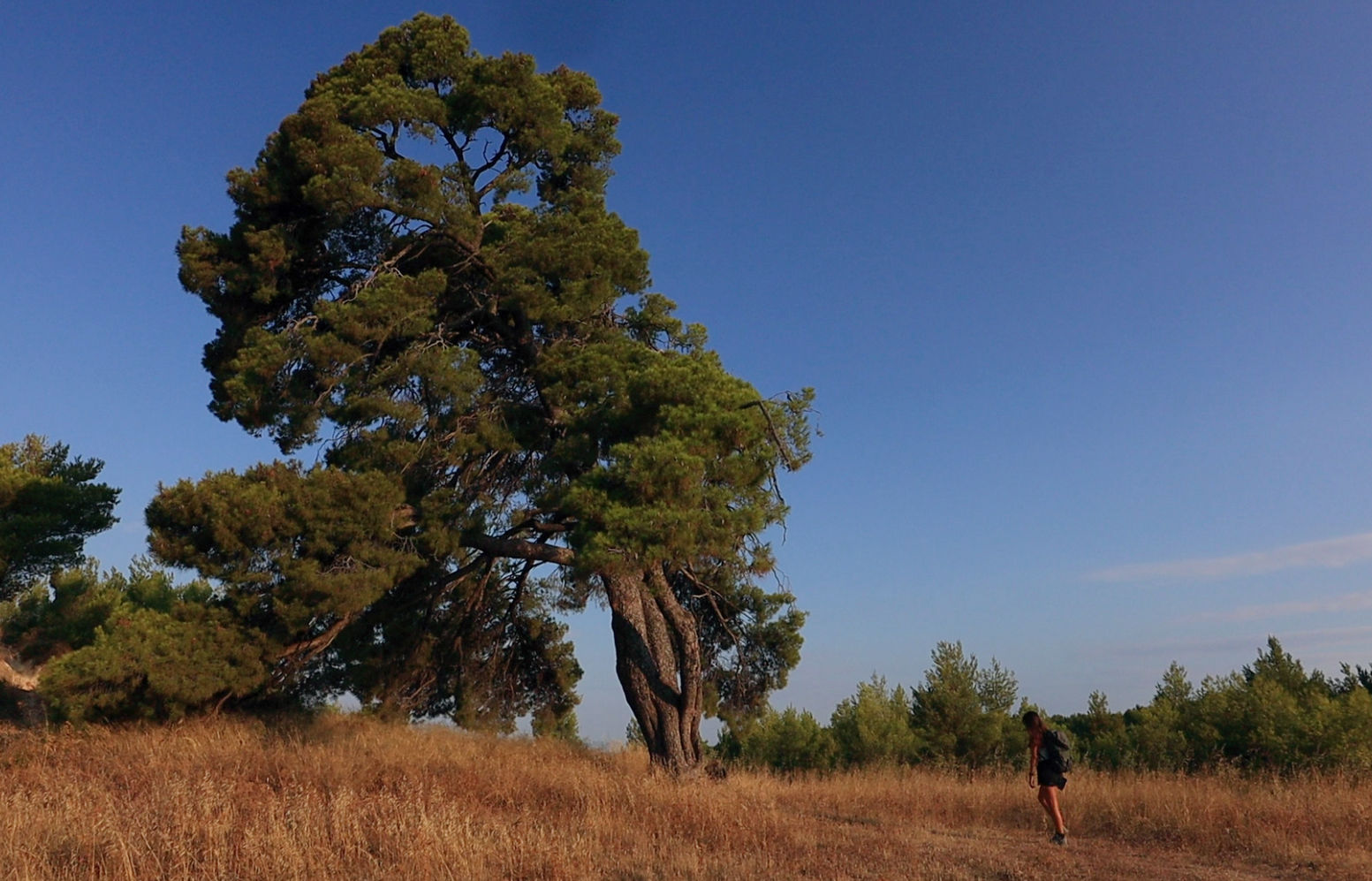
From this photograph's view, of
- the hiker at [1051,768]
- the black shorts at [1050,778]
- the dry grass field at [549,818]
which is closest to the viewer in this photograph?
the dry grass field at [549,818]

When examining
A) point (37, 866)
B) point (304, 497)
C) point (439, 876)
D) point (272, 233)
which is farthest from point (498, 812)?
point (272, 233)

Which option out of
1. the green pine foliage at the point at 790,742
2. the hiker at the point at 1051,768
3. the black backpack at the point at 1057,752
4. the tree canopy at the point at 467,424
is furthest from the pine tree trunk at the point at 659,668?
Result: the green pine foliage at the point at 790,742

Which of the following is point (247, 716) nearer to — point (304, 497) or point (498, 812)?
point (304, 497)

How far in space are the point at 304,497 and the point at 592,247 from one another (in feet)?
20.0

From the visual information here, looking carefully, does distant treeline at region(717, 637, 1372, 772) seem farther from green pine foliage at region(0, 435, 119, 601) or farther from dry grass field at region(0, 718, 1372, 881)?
green pine foliage at region(0, 435, 119, 601)

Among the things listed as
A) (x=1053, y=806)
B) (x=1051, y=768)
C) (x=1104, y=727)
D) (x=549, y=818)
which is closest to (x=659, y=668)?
(x=549, y=818)

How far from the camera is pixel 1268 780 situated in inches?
483

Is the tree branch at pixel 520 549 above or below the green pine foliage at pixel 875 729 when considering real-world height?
above

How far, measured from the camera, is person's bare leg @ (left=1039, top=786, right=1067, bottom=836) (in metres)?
9.88

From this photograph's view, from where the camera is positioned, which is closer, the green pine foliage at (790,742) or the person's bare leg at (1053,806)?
the person's bare leg at (1053,806)

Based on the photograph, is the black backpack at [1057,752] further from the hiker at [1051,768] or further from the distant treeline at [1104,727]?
the distant treeline at [1104,727]

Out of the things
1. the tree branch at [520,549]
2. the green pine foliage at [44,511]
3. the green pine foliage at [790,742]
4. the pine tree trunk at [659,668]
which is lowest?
the green pine foliage at [790,742]

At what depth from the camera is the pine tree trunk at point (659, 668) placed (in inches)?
519

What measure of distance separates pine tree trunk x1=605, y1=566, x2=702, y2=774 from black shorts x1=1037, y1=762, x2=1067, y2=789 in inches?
202
